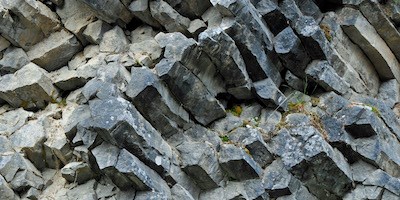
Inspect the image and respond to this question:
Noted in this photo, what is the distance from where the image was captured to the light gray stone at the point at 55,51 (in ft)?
51.0

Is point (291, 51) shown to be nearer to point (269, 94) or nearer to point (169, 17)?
point (269, 94)

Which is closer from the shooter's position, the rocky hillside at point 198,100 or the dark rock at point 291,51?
the rocky hillside at point 198,100

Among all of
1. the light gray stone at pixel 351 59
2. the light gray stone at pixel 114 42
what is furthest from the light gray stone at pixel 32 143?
the light gray stone at pixel 351 59

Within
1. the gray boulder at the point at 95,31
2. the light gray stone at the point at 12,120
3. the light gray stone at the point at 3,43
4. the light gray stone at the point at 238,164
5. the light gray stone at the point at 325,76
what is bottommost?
the light gray stone at the point at 238,164

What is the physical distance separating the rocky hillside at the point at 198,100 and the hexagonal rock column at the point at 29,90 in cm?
3

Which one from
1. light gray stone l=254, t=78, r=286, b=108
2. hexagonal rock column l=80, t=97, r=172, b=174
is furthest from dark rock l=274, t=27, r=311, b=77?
hexagonal rock column l=80, t=97, r=172, b=174

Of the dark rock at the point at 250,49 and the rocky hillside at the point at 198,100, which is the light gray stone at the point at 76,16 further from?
the dark rock at the point at 250,49

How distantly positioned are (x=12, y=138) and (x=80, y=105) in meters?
1.71

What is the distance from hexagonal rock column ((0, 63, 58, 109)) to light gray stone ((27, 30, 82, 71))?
0.66m

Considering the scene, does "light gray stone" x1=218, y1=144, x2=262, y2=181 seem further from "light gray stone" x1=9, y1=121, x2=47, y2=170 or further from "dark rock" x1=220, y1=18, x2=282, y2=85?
"light gray stone" x1=9, y1=121, x2=47, y2=170

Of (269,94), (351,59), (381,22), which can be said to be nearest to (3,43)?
(269,94)

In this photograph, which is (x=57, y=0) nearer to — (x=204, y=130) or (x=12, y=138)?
(x=12, y=138)

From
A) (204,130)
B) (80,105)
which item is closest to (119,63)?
(80,105)

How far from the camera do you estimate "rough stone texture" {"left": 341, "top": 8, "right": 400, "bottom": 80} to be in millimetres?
16938
